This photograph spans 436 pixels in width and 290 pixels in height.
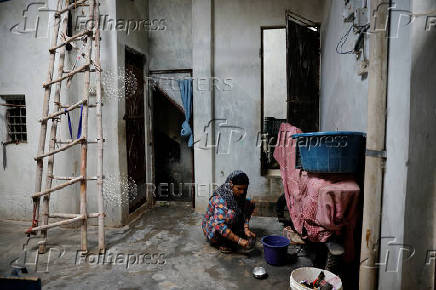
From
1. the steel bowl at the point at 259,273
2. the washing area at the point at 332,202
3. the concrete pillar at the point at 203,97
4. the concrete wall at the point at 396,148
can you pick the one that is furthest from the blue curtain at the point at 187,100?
the concrete wall at the point at 396,148

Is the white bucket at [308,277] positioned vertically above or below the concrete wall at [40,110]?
below

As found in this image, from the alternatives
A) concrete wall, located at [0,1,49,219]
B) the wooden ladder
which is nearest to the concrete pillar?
the wooden ladder

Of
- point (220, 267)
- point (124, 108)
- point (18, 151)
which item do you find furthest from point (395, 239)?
point (18, 151)

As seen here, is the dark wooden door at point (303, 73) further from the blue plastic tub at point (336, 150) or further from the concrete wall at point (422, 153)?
the concrete wall at point (422, 153)

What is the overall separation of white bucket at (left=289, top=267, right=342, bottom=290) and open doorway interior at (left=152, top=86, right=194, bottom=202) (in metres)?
4.59

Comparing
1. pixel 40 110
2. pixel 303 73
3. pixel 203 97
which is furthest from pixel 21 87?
pixel 303 73

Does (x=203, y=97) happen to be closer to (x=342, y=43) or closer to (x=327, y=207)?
(x=342, y=43)

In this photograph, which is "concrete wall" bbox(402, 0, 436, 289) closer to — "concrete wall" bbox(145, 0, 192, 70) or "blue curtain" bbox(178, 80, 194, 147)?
"blue curtain" bbox(178, 80, 194, 147)

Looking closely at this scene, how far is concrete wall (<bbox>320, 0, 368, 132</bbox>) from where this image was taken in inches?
129

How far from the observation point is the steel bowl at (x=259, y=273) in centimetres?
346

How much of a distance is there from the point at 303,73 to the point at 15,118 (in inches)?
225

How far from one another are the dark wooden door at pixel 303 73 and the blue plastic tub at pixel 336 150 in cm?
249

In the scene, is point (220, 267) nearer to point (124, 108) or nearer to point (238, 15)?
point (124, 108)

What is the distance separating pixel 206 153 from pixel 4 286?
453 centimetres
